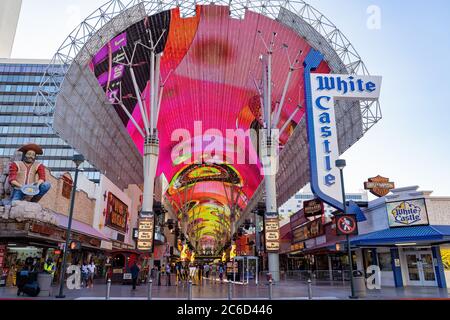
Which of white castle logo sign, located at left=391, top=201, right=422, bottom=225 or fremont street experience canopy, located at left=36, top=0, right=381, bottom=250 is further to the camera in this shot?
fremont street experience canopy, located at left=36, top=0, right=381, bottom=250

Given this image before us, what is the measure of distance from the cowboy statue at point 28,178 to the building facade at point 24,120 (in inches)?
2425

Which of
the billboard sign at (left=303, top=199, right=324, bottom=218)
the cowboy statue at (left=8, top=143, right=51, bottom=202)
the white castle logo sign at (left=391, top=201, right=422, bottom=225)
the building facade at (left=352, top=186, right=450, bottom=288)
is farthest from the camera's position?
the billboard sign at (left=303, top=199, right=324, bottom=218)

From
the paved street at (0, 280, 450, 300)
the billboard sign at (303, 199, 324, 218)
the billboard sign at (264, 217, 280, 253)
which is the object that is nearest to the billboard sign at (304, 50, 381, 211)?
the paved street at (0, 280, 450, 300)

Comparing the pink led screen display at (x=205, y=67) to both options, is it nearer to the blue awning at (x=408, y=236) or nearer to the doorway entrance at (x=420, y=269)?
the blue awning at (x=408, y=236)

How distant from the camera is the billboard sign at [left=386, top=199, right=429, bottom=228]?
20781 mm

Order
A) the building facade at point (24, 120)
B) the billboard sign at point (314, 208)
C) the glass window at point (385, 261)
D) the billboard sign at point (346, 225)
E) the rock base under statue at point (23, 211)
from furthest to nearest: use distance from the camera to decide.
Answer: the building facade at point (24, 120)
the billboard sign at point (314, 208)
the glass window at point (385, 261)
the rock base under statue at point (23, 211)
the billboard sign at point (346, 225)

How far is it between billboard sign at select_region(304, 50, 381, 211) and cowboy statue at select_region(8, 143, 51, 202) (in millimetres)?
16106

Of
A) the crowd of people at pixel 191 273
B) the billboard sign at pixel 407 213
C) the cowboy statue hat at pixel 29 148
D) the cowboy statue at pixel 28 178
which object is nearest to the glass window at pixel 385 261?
the billboard sign at pixel 407 213

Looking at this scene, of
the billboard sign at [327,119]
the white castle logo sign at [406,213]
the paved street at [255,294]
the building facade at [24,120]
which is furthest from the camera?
the building facade at [24,120]

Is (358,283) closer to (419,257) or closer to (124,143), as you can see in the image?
(419,257)

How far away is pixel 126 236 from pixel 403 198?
92.3ft

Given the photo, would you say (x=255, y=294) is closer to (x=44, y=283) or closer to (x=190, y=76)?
(x=44, y=283)

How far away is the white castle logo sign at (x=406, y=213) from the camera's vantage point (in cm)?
2100

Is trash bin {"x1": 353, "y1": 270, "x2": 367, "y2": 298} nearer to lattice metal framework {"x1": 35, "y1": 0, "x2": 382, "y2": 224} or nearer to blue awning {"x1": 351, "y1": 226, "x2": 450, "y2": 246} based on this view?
blue awning {"x1": 351, "y1": 226, "x2": 450, "y2": 246}
